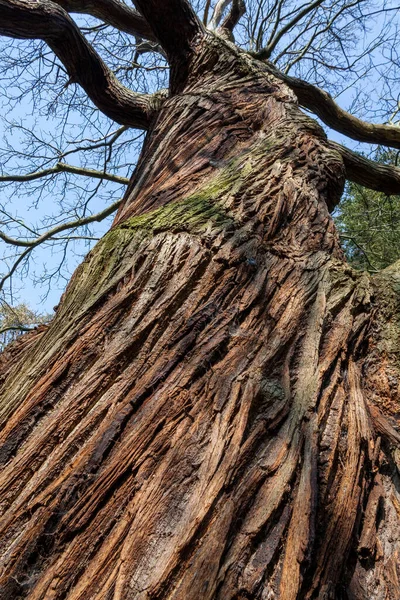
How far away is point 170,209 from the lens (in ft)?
6.07

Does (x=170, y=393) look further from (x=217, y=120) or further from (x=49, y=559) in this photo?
(x=217, y=120)

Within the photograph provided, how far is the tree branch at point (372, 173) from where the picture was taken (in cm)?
403

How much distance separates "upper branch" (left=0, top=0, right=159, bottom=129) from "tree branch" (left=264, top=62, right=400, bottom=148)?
2.25 meters

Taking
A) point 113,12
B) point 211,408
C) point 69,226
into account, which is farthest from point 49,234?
point 211,408

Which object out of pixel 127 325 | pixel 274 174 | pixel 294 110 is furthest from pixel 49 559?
pixel 294 110

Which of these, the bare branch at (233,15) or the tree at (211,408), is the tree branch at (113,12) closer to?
the bare branch at (233,15)

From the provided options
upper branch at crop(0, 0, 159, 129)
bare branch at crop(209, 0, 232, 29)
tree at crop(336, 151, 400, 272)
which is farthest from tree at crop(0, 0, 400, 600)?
tree at crop(336, 151, 400, 272)

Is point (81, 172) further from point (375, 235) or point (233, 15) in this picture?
point (375, 235)

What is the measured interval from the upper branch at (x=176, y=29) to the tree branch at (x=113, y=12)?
4.03ft

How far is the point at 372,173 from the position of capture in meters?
4.19

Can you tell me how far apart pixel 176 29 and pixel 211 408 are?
2.91 metres

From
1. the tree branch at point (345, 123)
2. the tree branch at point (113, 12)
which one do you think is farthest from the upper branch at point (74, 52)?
the tree branch at point (345, 123)

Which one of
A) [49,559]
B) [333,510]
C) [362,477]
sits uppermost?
[362,477]

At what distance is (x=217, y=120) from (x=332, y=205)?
831 millimetres
